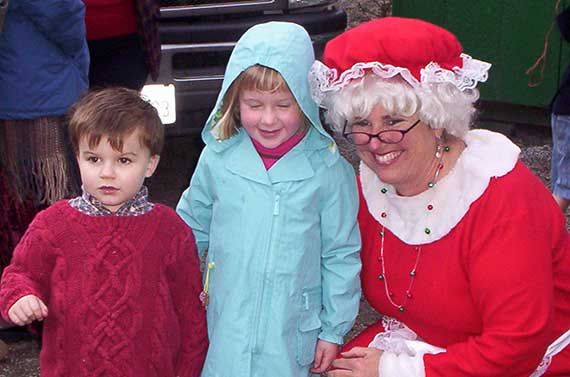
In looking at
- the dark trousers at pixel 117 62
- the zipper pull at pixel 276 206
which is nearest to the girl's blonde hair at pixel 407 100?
the zipper pull at pixel 276 206

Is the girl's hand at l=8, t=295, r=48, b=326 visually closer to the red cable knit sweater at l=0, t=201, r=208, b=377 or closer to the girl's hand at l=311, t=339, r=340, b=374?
the red cable knit sweater at l=0, t=201, r=208, b=377

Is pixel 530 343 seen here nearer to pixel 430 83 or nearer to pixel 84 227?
pixel 430 83

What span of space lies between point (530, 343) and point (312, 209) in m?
0.62

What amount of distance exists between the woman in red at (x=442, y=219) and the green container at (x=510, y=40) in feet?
13.7

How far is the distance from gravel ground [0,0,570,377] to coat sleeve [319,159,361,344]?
1.24 metres

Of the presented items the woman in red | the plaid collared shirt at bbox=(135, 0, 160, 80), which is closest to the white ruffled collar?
the woman in red

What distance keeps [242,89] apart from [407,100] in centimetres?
44

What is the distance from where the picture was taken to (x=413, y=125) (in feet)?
8.66

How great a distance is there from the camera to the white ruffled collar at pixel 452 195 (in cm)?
269

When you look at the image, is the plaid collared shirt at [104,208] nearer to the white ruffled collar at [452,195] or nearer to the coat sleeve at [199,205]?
the coat sleeve at [199,205]

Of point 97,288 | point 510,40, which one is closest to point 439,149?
point 97,288

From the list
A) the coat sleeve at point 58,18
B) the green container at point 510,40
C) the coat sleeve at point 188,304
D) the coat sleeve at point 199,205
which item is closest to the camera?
the coat sleeve at point 188,304

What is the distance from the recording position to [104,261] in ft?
8.41

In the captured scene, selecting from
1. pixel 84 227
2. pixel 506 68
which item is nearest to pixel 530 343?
pixel 84 227
